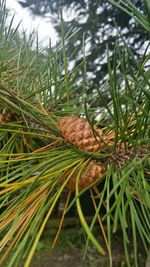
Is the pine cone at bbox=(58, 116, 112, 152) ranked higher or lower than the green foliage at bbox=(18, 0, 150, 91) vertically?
lower

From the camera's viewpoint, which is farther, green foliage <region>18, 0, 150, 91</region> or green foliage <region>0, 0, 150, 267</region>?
green foliage <region>18, 0, 150, 91</region>

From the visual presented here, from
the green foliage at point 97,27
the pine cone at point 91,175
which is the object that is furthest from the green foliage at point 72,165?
the green foliage at point 97,27

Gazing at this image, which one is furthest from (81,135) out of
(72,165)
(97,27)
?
(97,27)

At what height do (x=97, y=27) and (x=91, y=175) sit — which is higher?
(x=97, y=27)

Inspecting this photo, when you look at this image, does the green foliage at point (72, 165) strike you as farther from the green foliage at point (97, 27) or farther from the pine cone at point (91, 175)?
the green foliage at point (97, 27)

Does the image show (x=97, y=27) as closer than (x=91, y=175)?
No

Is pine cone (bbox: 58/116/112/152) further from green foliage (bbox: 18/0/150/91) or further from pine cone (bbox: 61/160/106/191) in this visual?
green foliage (bbox: 18/0/150/91)

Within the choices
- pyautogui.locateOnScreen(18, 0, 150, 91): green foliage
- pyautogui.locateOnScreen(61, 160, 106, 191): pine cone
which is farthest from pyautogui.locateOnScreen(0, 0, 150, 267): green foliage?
pyautogui.locateOnScreen(18, 0, 150, 91): green foliage

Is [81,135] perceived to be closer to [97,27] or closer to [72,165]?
[72,165]

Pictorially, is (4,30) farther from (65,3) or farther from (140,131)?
(65,3)
